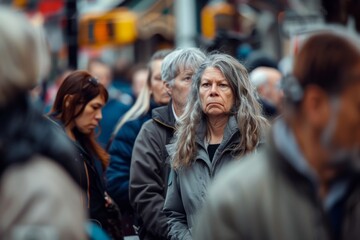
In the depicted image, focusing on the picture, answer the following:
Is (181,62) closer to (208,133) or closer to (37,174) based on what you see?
(208,133)

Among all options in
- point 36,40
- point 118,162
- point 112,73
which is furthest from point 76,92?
point 112,73

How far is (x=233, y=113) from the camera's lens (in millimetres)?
7617

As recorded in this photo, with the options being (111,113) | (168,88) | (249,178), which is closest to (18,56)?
(249,178)

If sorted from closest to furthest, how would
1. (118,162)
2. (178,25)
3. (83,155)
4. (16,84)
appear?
(16,84) → (83,155) → (118,162) → (178,25)

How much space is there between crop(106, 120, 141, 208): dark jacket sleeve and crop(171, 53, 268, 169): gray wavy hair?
1.78 metres

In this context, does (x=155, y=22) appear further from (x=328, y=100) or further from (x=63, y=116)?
(x=328, y=100)

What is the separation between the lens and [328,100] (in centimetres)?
399

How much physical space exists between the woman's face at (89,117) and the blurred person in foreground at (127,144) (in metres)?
0.63

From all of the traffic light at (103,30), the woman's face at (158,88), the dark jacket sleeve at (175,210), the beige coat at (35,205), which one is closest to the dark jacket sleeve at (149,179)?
the dark jacket sleeve at (175,210)

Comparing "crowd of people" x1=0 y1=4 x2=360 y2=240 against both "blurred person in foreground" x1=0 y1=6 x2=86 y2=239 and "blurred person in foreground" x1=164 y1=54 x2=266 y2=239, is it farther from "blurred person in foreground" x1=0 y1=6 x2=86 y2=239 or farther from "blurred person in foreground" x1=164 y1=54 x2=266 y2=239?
"blurred person in foreground" x1=164 y1=54 x2=266 y2=239

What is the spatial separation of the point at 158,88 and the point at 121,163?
0.71 meters

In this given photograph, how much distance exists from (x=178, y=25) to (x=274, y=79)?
78.7ft

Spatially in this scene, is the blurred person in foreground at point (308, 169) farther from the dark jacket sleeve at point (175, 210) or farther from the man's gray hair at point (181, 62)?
the man's gray hair at point (181, 62)

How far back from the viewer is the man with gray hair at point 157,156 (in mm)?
8281
